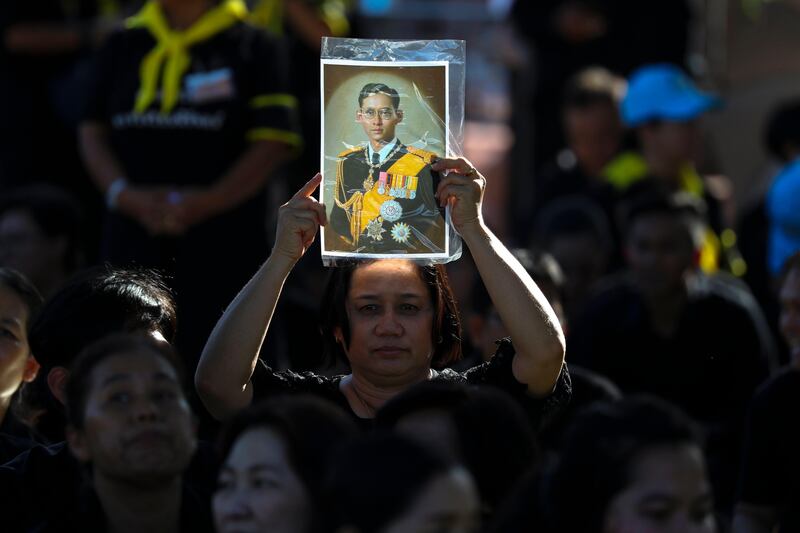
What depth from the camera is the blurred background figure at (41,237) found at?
21.9ft

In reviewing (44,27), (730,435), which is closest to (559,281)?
(730,435)

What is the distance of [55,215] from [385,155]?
107 inches

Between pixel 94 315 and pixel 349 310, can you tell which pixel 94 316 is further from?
pixel 349 310

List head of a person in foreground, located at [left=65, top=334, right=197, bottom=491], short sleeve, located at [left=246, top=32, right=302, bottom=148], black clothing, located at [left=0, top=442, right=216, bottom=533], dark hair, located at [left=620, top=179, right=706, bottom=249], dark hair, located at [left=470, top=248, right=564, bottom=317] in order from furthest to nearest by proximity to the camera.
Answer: dark hair, located at [left=620, top=179, right=706, bottom=249] < short sleeve, located at [left=246, top=32, right=302, bottom=148] < dark hair, located at [left=470, top=248, right=564, bottom=317] < black clothing, located at [left=0, top=442, right=216, bottom=533] < head of a person in foreground, located at [left=65, top=334, right=197, bottom=491]

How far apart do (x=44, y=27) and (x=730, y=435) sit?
356 centimetres

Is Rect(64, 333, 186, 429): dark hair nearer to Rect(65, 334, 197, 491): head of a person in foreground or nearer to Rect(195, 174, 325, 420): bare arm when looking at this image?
Rect(65, 334, 197, 491): head of a person in foreground

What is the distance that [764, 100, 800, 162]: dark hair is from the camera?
824cm

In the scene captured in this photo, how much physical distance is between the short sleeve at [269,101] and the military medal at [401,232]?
203 cm

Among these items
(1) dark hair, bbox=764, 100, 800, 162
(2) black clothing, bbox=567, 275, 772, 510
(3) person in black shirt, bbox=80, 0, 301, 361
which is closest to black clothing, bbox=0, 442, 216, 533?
(3) person in black shirt, bbox=80, 0, 301, 361

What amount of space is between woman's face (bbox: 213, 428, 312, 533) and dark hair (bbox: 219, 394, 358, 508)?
0.02m

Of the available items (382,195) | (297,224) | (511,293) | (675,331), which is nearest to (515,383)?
(511,293)

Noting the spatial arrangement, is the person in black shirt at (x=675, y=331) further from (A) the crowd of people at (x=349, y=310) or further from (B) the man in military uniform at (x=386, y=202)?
(B) the man in military uniform at (x=386, y=202)

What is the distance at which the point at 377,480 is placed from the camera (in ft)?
10.3

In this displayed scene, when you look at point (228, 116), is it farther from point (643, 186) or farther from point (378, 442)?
point (378, 442)
